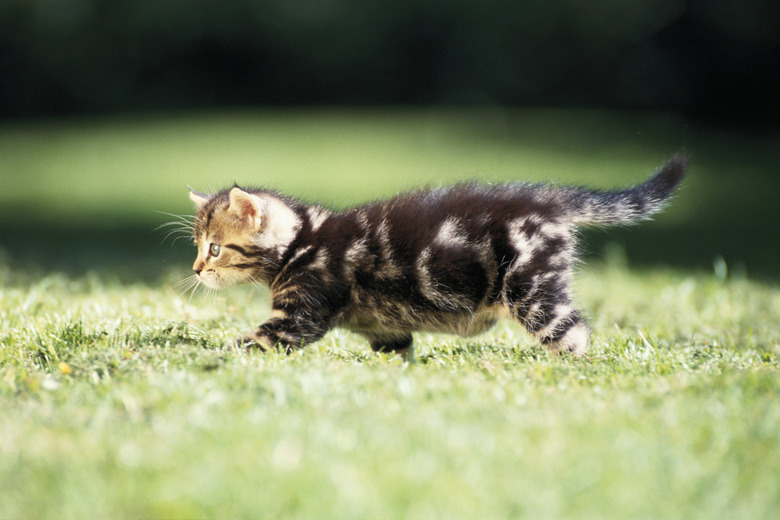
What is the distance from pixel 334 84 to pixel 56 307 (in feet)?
54.1

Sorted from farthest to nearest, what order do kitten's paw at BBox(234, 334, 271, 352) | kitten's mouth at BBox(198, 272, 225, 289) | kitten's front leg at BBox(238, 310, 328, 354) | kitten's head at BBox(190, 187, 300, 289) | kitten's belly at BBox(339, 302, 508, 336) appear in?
1. kitten's mouth at BBox(198, 272, 225, 289)
2. kitten's head at BBox(190, 187, 300, 289)
3. kitten's belly at BBox(339, 302, 508, 336)
4. kitten's front leg at BBox(238, 310, 328, 354)
5. kitten's paw at BBox(234, 334, 271, 352)

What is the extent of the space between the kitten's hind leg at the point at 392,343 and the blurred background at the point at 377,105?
14.3 feet

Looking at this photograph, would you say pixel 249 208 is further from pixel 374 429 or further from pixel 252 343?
pixel 374 429

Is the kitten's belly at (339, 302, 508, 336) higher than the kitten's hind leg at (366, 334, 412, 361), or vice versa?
the kitten's belly at (339, 302, 508, 336)

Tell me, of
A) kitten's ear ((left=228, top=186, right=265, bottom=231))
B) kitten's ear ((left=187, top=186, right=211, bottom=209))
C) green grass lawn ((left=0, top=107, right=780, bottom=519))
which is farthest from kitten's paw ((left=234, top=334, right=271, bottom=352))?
kitten's ear ((left=187, top=186, right=211, bottom=209))

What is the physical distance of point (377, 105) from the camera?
20.1 m

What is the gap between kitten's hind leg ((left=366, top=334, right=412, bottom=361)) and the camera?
4219mm

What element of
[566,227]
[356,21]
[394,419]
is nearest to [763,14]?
[356,21]

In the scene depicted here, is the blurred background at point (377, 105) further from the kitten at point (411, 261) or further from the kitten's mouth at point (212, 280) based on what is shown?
the kitten at point (411, 261)

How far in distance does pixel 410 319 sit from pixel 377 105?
1645cm

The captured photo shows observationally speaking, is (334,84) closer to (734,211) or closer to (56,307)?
(734,211)

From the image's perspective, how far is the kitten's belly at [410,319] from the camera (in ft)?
13.4

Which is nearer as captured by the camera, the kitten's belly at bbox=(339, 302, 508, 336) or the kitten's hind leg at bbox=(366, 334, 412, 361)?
the kitten's belly at bbox=(339, 302, 508, 336)

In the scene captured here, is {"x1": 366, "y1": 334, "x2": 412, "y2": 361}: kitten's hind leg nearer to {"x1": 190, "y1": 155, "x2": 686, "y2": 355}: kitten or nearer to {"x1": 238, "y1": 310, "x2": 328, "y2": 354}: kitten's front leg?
{"x1": 190, "y1": 155, "x2": 686, "y2": 355}: kitten
